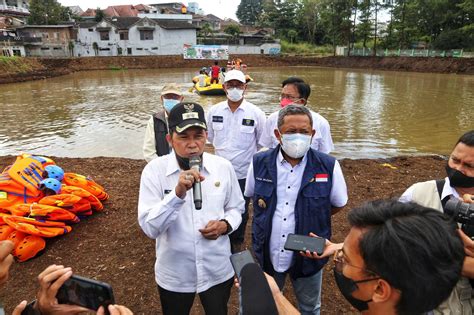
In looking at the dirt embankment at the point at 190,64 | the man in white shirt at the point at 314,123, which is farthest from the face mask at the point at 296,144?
the dirt embankment at the point at 190,64

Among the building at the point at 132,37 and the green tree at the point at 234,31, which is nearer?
the building at the point at 132,37

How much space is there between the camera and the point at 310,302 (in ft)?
8.38

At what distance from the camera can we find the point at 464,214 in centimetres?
166

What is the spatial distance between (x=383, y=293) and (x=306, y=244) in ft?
2.51

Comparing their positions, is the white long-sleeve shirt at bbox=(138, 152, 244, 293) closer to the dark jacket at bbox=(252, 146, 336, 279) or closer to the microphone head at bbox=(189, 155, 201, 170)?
the microphone head at bbox=(189, 155, 201, 170)

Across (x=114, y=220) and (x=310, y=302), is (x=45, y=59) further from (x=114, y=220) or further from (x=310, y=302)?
(x=310, y=302)

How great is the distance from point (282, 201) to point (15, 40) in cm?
4717

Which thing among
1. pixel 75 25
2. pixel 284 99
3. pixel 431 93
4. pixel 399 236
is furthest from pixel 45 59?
pixel 399 236

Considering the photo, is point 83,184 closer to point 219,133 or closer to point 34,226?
point 34,226

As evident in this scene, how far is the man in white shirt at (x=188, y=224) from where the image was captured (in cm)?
217

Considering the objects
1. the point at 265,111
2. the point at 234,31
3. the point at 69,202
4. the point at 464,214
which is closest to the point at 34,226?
the point at 69,202

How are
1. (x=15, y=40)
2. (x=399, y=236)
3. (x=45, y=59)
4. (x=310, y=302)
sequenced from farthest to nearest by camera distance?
1. (x=15, y=40)
2. (x=45, y=59)
3. (x=310, y=302)
4. (x=399, y=236)

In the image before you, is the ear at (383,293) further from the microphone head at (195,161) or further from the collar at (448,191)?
the microphone head at (195,161)

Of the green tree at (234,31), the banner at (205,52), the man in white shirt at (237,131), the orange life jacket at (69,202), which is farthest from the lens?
the green tree at (234,31)
